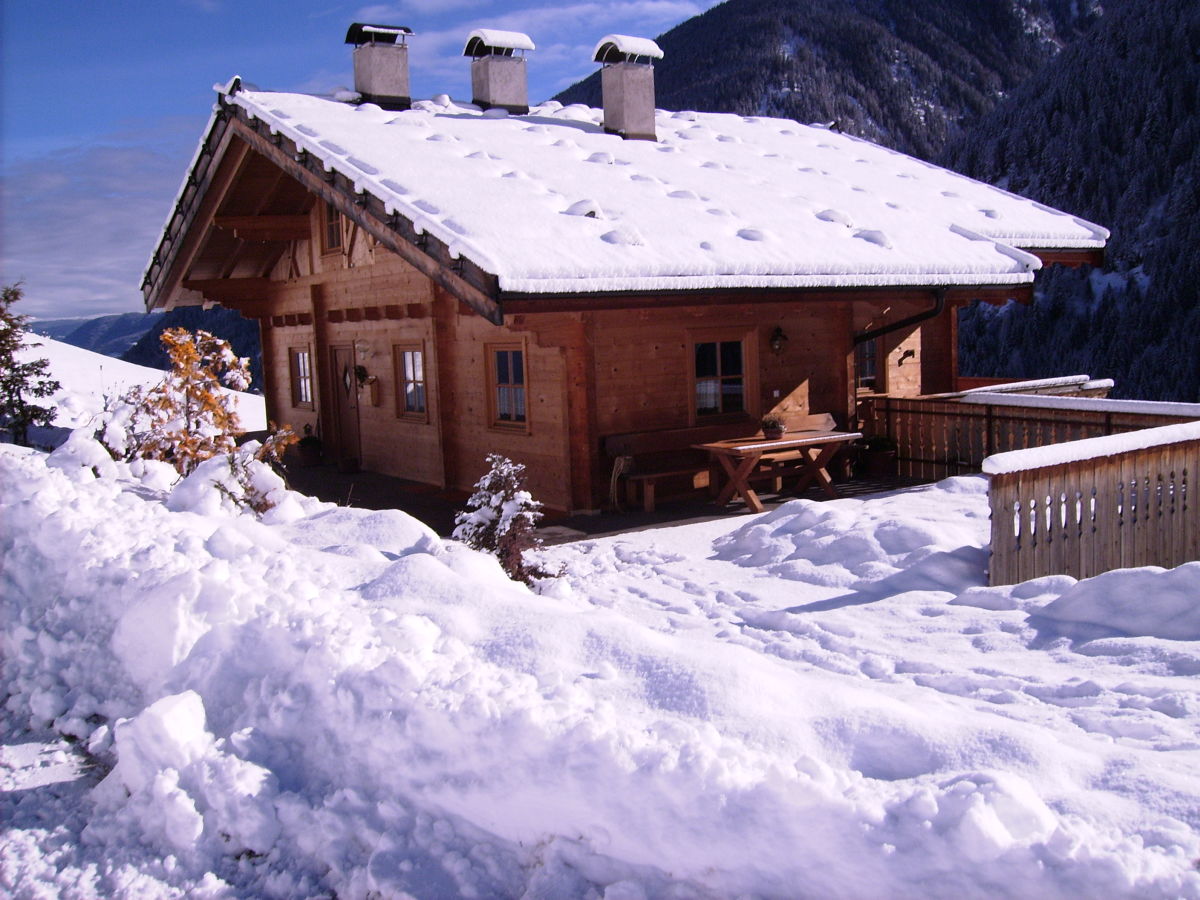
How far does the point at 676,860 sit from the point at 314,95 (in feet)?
48.1

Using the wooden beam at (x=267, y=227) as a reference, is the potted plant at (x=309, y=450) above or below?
below

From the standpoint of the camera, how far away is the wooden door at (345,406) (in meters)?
15.8

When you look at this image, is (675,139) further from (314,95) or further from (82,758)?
(82,758)

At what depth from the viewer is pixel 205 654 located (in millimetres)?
4652

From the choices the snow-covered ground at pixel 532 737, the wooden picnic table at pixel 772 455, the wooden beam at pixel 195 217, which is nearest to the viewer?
the snow-covered ground at pixel 532 737

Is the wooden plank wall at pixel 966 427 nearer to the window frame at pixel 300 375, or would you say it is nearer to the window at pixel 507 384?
the window at pixel 507 384

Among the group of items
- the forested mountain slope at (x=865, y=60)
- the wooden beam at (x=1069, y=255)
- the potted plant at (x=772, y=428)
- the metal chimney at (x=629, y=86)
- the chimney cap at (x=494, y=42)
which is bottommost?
the potted plant at (x=772, y=428)

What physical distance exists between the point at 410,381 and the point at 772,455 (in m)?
5.58

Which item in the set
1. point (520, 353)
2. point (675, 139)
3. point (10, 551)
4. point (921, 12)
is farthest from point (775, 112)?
point (10, 551)

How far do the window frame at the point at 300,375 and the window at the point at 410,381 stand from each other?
3.43m

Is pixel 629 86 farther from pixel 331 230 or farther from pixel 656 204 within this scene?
pixel 331 230

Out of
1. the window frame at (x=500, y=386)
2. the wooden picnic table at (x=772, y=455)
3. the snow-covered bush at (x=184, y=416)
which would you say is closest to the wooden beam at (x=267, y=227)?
the window frame at (x=500, y=386)

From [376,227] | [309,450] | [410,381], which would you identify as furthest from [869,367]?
[309,450]

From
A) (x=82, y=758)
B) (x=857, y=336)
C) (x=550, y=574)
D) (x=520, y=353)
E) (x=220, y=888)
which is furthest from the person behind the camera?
(x=857, y=336)
